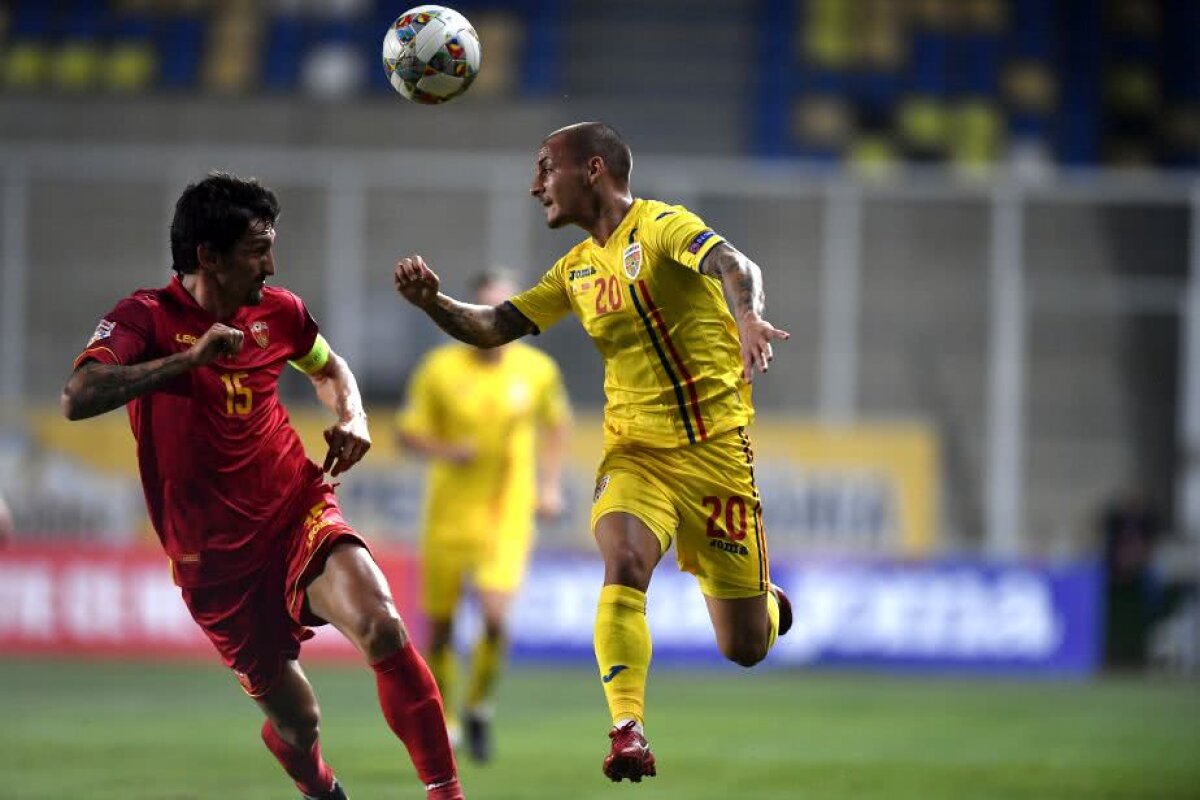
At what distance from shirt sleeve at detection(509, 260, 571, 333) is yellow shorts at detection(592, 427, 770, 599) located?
0.59 metres

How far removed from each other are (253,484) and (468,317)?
1.17 metres

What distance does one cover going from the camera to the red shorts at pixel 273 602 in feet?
21.7

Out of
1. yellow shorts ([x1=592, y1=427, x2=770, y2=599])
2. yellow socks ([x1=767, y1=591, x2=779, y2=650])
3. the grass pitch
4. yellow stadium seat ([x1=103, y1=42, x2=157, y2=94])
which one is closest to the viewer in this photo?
yellow shorts ([x1=592, y1=427, x2=770, y2=599])

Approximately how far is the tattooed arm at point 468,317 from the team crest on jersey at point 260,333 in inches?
20.5

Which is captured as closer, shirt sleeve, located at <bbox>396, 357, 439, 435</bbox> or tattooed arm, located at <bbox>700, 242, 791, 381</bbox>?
tattooed arm, located at <bbox>700, 242, 791, 381</bbox>

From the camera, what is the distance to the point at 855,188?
59.2 ft

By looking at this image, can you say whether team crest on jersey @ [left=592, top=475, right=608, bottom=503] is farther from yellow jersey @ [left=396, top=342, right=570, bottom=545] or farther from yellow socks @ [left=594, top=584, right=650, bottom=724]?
yellow jersey @ [left=396, top=342, right=570, bottom=545]

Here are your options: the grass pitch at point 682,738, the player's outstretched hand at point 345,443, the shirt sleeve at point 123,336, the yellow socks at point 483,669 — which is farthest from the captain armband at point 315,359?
the yellow socks at point 483,669

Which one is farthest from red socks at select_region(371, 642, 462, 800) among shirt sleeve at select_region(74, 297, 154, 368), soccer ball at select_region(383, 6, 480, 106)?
soccer ball at select_region(383, 6, 480, 106)

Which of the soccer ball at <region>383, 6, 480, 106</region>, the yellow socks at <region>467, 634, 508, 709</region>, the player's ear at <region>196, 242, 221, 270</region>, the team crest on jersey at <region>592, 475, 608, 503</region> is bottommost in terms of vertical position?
the yellow socks at <region>467, 634, 508, 709</region>

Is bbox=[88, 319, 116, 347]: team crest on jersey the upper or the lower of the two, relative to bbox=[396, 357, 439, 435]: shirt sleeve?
upper

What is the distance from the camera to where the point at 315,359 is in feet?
23.3

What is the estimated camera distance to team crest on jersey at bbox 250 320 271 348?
6.73 meters

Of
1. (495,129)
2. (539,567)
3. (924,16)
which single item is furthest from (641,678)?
Result: (924,16)
